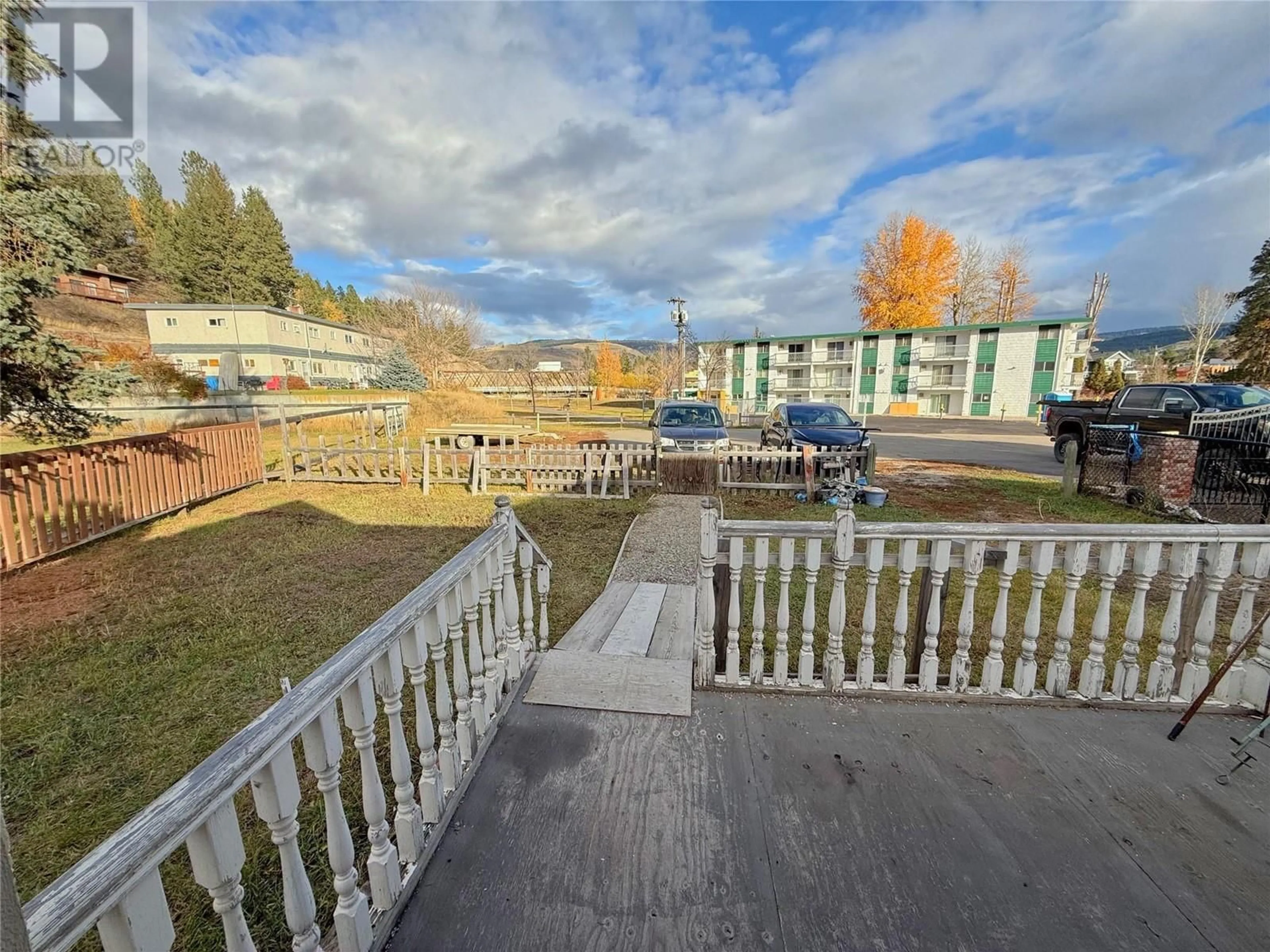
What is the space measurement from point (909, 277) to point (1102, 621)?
42.9 meters

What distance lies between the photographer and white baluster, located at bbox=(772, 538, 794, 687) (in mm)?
2697

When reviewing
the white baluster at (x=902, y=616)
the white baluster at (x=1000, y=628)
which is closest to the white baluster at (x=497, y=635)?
the white baluster at (x=902, y=616)

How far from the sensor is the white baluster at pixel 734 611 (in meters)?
2.82

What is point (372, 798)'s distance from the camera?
1598mm

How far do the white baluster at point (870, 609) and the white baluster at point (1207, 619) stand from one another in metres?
1.51

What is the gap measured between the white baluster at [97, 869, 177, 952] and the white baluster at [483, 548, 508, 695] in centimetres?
152

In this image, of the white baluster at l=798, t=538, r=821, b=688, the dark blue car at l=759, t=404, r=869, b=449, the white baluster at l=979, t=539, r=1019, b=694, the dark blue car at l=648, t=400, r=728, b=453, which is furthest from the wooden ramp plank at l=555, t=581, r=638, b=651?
the dark blue car at l=759, t=404, r=869, b=449

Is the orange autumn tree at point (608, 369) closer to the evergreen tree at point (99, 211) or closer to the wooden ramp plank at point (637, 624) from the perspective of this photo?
the evergreen tree at point (99, 211)

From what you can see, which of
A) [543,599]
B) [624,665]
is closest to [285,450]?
[543,599]

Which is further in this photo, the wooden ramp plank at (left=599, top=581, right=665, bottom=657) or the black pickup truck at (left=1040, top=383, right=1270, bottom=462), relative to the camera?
the black pickup truck at (left=1040, top=383, right=1270, bottom=462)

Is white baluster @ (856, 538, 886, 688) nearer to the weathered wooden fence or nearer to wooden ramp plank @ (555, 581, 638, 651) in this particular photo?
wooden ramp plank @ (555, 581, 638, 651)

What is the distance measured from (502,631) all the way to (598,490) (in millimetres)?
7115

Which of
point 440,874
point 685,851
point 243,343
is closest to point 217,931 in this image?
point 440,874

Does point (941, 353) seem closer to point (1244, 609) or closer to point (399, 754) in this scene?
point (1244, 609)
